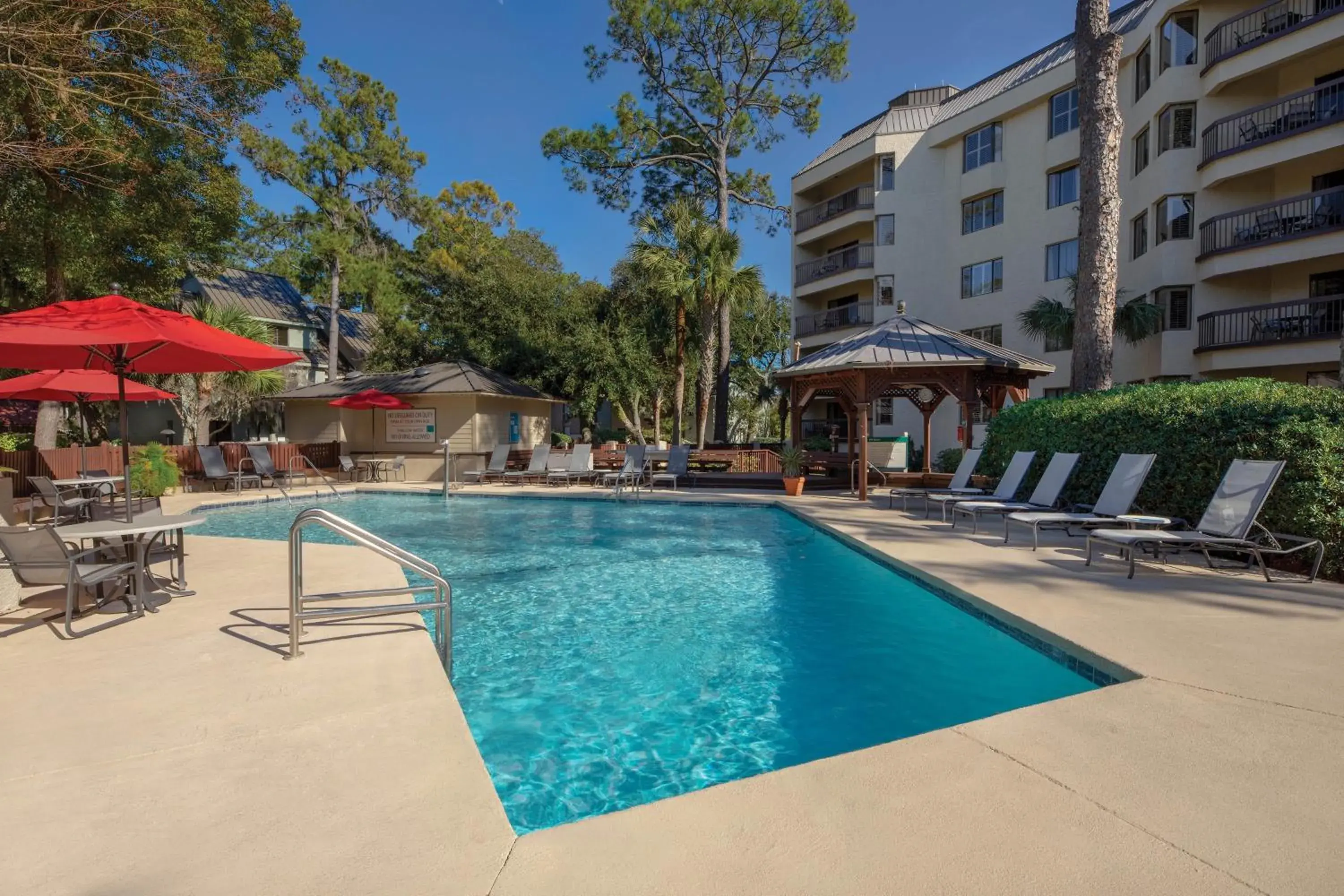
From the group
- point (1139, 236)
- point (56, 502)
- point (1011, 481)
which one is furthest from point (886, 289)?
point (56, 502)

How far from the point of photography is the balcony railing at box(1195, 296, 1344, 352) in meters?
15.8

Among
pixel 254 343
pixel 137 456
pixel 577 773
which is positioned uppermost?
pixel 254 343

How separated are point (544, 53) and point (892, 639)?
24.7m

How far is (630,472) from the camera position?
1644 cm

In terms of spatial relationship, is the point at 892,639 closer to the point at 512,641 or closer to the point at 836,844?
the point at 512,641

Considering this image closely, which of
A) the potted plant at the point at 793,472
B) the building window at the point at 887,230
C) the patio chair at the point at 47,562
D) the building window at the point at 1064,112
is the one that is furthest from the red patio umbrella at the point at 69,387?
the building window at the point at 1064,112

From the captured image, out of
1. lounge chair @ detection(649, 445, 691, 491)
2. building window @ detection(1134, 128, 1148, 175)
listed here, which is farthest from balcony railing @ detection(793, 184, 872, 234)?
lounge chair @ detection(649, 445, 691, 491)

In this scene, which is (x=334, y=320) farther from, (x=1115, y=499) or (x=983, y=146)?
(x=1115, y=499)

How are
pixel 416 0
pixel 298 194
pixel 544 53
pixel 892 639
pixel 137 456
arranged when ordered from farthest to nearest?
pixel 298 194
pixel 544 53
pixel 416 0
pixel 137 456
pixel 892 639

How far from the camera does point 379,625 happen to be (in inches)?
191

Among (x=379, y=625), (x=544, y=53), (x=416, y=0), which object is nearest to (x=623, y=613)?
(x=379, y=625)

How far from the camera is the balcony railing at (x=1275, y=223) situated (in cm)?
1599

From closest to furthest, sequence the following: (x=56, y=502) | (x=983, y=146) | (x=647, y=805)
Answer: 1. (x=647, y=805)
2. (x=56, y=502)
3. (x=983, y=146)

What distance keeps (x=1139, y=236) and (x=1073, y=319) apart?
14.5ft
